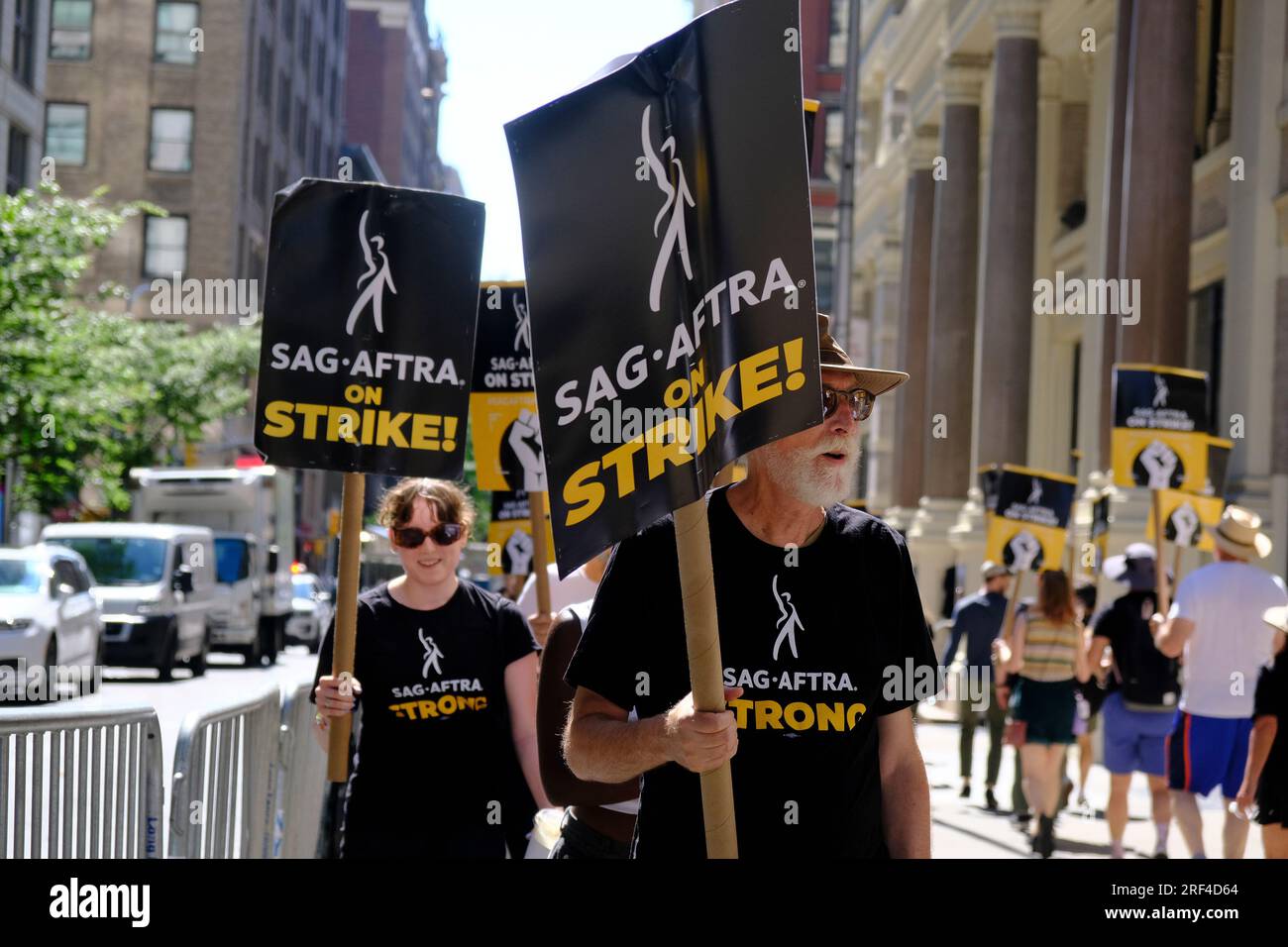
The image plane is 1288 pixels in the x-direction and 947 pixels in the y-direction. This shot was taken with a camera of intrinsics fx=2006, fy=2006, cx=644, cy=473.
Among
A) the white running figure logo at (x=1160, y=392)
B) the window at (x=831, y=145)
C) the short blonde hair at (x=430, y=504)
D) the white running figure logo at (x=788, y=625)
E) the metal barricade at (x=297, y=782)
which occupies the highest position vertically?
the window at (x=831, y=145)

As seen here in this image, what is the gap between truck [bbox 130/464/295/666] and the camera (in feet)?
113

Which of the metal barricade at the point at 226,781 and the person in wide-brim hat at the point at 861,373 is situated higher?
the person in wide-brim hat at the point at 861,373

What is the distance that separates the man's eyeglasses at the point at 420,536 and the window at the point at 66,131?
196 ft

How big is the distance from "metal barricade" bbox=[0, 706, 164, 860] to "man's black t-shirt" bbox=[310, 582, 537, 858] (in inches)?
24.3

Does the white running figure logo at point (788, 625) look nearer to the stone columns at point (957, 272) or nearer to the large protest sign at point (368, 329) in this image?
the large protest sign at point (368, 329)

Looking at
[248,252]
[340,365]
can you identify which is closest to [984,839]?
[340,365]

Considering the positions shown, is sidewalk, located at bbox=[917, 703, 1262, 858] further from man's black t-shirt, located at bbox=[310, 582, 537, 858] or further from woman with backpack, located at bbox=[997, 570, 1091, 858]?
man's black t-shirt, located at bbox=[310, 582, 537, 858]

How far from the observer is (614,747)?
3844 mm

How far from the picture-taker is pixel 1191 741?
10828mm

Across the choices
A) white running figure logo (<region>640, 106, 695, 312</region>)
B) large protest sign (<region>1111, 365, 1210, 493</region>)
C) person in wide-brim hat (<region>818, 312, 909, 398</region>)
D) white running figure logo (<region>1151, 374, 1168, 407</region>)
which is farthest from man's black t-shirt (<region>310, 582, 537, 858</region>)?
white running figure logo (<region>1151, 374, 1168, 407</region>)

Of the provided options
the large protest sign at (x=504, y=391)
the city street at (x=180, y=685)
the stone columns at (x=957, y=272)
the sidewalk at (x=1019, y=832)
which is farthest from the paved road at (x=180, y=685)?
the stone columns at (x=957, y=272)

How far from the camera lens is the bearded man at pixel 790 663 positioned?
389 centimetres

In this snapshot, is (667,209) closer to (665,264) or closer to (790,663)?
(665,264)
